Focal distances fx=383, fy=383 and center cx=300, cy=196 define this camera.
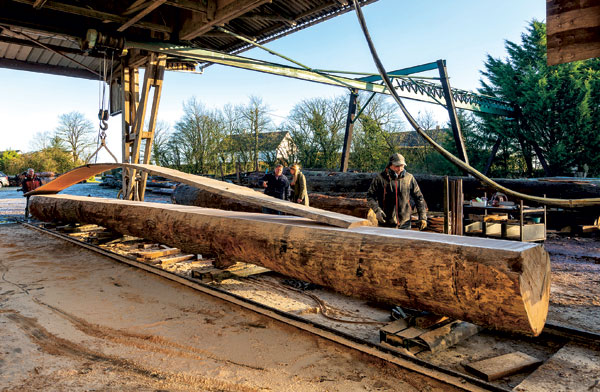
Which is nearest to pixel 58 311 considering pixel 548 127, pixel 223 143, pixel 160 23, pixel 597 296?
pixel 597 296

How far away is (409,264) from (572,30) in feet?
5.39

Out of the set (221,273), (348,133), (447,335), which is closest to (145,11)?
(221,273)

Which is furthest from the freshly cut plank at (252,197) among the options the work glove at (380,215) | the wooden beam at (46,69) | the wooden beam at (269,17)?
the wooden beam at (46,69)

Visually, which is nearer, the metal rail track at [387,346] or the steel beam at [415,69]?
the metal rail track at [387,346]

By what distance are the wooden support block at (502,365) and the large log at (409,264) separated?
0.29 meters

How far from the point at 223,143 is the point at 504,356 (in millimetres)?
25397

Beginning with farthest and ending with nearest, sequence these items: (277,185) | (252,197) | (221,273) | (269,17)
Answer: (277,185), (269,17), (221,273), (252,197)

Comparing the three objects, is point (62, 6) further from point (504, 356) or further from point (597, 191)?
point (597, 191)

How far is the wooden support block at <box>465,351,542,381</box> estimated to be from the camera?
217 centimetres

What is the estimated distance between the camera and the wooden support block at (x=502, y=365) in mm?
2172

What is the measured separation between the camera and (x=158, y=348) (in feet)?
8.07

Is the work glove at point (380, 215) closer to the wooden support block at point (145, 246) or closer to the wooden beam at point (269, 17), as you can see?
the wooden support block at point (145, 246)

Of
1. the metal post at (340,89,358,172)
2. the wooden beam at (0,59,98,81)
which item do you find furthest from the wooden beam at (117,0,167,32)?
the metal post at (340,89,358,172)

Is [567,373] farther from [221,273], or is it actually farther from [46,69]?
[46,69]
